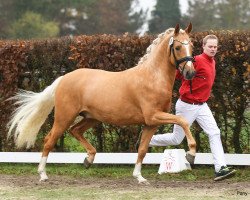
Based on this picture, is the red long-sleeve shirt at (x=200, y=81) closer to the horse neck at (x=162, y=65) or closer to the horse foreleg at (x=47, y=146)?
the horse neck at (x=162, y=65)

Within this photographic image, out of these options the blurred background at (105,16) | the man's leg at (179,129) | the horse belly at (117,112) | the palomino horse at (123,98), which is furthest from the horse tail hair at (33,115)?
the blurred background at (105,16)

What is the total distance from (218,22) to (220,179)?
181 feet

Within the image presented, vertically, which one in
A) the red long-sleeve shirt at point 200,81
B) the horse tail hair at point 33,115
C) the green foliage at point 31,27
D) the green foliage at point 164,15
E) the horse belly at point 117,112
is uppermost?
the red long-sleeve shirt at point 200,81

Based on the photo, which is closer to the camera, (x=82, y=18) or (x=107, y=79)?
(x=107, y=79)

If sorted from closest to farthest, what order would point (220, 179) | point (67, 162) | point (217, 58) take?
point (220, 179) → point (217, 58) → point (67, 162)

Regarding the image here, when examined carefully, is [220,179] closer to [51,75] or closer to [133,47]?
[133,47]

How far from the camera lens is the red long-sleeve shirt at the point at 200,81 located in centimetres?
899

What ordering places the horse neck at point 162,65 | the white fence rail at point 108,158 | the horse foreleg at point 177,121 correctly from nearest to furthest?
the horse foreleg at point 177,121 → the horse neck at point 162,65 → the white fence rail at point 108,158

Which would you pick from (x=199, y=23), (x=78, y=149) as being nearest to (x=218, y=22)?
(x=199, y=23)

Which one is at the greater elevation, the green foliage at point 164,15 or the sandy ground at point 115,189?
the sandy ground at point 115,189

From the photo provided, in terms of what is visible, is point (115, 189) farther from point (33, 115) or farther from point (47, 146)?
point (33, 115)

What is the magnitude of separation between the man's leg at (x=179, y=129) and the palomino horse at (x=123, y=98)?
391 mm

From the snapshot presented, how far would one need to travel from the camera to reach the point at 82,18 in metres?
68.6

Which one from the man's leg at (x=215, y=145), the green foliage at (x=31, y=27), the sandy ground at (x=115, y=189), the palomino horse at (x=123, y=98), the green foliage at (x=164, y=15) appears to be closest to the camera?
the sandy ground at (x=115, y=189)
